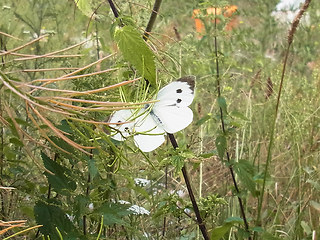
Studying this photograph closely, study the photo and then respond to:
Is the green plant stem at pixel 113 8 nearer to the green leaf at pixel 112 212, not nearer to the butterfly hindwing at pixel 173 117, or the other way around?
the butterfly hindwing at pixel 173 117

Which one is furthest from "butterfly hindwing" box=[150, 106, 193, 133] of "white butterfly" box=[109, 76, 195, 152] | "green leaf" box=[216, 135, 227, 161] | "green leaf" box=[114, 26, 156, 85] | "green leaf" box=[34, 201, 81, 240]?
"green leaf" box=[216, 135, 227, 161]

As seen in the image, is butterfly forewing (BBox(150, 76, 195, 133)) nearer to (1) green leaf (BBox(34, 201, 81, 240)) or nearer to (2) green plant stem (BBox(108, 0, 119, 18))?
(2) green plant stem (BBox(108, 0, 119, 18))

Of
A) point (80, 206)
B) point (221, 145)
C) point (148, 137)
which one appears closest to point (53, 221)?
point (80, 206)

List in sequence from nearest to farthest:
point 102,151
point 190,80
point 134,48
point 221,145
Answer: point 102,151 < point 134,48 < point 190,80 < point 221,145

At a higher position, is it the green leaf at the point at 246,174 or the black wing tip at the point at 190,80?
the black wing tip at the point at 190,80

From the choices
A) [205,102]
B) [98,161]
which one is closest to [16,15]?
[98,161]

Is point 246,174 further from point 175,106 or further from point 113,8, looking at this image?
point 113,8

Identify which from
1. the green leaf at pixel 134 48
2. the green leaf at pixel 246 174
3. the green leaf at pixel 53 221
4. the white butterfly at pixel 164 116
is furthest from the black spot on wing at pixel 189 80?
the green leaf at pixel 246 174
